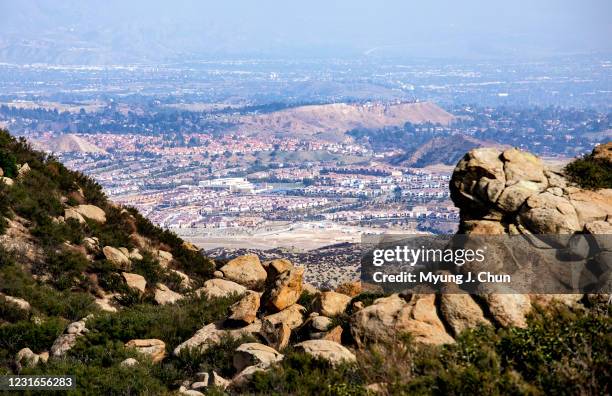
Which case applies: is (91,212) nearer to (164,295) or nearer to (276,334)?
(164,295)

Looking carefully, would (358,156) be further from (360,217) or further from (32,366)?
(32,366)

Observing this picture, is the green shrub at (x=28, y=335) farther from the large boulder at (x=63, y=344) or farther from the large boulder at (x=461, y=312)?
the large boulder at (x=461, y=312)

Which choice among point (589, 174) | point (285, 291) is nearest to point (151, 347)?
point (285, 291)

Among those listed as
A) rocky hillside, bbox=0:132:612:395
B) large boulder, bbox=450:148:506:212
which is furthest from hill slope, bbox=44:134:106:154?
large boulder, bbox=450:148:506:212

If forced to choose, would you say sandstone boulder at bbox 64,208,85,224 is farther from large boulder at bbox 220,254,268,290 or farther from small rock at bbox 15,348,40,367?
small rock at bbox 15,348,40,367

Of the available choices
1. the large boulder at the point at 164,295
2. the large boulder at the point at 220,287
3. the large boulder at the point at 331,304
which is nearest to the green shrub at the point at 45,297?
the large boulder at the point at 164,295
